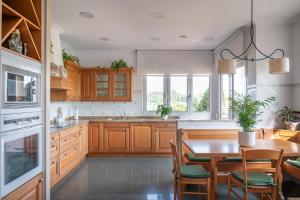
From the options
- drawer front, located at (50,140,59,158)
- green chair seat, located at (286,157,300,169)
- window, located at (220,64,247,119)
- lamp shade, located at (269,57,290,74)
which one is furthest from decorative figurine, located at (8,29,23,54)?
window, located at (220,64,247,119)

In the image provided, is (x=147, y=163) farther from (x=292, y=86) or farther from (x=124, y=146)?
(x=292, y=86)

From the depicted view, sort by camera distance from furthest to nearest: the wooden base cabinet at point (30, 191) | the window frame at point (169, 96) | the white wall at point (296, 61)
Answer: the window frame at point (169, 96)
the white wall at point (296, 61)
the wooden base cabinet at point (30, 191)

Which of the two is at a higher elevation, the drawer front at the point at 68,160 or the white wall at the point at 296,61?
the white wall at the point at 296,61

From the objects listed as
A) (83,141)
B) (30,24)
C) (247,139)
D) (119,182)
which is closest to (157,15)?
(30,24)

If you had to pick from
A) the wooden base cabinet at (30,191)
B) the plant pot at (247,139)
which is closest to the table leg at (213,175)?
the plant pot at (247,139)

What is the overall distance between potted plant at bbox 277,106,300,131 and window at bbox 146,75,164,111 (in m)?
3.03

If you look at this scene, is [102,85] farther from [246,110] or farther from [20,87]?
[20,87]

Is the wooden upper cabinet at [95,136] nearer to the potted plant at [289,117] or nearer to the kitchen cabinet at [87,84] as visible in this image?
the kitchen cabinet at [87,84]

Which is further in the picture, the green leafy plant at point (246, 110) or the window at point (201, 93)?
the window at point (201, 93)

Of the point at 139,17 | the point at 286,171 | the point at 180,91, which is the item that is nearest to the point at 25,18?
the point at 139,17

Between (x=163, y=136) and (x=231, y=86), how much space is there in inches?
77.4

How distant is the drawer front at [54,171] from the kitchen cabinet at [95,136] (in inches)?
77.7

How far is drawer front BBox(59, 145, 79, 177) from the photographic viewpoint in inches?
147

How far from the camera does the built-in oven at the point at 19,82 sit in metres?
1.62
